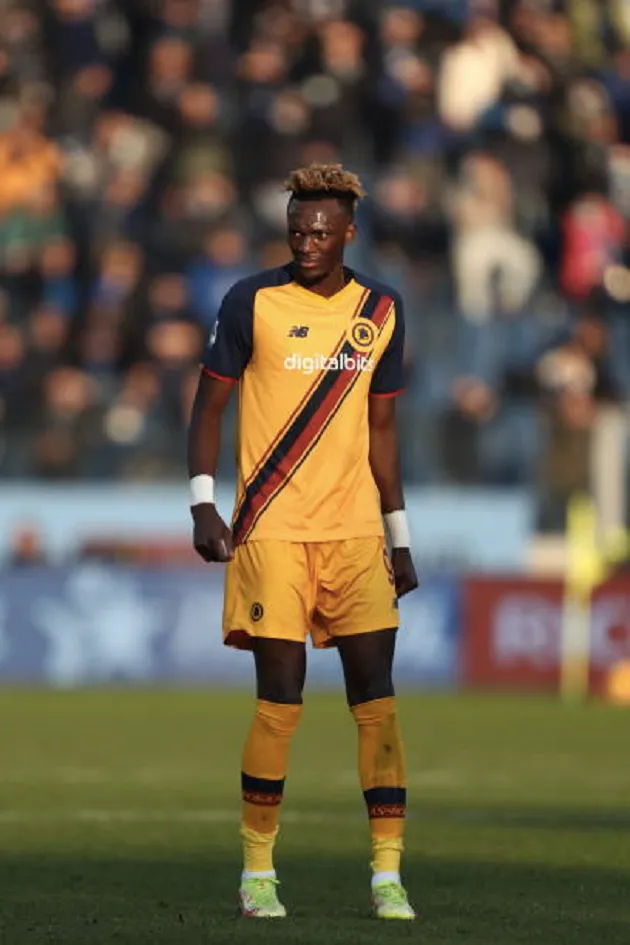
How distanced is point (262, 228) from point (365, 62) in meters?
2.36

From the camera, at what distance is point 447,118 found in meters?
24.3

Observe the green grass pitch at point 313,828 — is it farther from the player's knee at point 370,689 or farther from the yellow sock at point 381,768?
the player's knee at point 370,689

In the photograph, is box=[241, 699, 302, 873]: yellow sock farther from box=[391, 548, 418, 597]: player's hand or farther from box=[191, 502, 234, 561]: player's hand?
box=[391, 548, 418, 597]: player's hand

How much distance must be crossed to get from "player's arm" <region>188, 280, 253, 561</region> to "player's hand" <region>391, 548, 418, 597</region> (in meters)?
0.61

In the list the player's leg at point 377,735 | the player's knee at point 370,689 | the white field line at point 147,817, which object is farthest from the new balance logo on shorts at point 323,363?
the white field line at point 147,817

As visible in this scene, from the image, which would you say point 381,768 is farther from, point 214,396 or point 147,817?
point 147,817

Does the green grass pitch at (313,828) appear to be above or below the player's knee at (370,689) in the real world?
below

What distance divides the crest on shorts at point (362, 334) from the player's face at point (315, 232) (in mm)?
202

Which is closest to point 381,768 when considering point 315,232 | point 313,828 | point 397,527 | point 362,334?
point 397,527

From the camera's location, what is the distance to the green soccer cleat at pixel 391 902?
303 inches

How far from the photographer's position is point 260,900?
7.75 m

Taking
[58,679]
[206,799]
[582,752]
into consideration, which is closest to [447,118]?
[58,679]

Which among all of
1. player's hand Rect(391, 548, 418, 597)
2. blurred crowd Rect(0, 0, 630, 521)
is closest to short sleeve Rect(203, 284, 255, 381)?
player's hand Rect(391, 548, 418, 597)

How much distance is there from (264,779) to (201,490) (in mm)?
879
